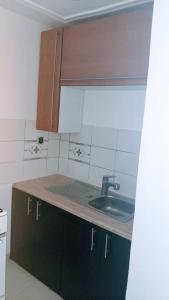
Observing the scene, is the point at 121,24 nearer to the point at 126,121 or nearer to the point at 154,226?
the point at 126,121

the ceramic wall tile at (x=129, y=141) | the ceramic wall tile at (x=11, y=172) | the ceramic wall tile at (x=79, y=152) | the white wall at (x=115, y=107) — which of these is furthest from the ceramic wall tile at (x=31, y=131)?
the ceramic wall tile at (x=129, y=141)

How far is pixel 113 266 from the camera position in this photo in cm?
157

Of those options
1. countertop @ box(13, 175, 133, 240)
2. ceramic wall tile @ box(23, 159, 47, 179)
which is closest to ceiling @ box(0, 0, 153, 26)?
ceramic wall tile @ box(23, 159, 47, 179)

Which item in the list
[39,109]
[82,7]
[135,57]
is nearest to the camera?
[135,57]

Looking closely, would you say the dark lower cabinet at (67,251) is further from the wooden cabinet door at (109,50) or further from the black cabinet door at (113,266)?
the wooden cabinet door at (109,50)

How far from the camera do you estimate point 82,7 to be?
6.10 ft

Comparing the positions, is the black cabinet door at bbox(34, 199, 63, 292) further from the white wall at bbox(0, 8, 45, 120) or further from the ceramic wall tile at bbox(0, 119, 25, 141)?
the white wall at bbox(0, 8, 45, 120)

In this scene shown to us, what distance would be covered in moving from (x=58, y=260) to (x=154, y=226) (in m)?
1.00

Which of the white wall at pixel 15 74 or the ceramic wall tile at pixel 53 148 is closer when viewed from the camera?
the white wall at pixel 15 74

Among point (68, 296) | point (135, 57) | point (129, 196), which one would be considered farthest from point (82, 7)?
point (68, 296)

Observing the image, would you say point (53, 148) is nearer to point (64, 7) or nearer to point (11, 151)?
point (11, 151)

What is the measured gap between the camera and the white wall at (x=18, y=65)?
6.74ft

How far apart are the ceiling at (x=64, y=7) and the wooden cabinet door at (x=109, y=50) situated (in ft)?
0.39

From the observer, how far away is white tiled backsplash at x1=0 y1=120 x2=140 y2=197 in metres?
2.11
